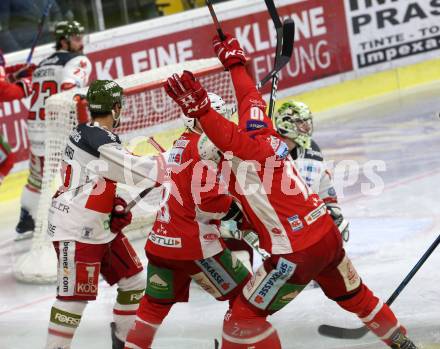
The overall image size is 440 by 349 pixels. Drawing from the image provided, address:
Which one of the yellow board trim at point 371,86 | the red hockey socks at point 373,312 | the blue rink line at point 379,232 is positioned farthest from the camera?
the yellow board trim at point 371,86

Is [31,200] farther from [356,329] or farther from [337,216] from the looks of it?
[356,329]

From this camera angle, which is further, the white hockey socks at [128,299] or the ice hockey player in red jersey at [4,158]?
the ice hockey player in red jersey at [4,158]

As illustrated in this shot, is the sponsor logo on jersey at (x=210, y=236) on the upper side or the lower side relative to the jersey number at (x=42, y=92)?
upper

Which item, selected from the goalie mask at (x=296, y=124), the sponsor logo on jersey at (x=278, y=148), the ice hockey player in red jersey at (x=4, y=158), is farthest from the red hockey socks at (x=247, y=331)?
the ice hockey player in red jersey at (x=4, y=158)

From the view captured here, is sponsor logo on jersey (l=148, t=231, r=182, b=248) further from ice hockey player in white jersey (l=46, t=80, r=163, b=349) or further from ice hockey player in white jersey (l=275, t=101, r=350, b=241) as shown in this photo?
ice hockey player in white jersey (l=275, t=101, r=350, b=241)

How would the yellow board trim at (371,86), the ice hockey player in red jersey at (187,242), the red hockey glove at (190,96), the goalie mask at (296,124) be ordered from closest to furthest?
1. the red hockey glove at (190,96)
2. the ice hockey player in red jersey at (187,242)
3. the goalie mask at (296,124)
4. the yellow board trim at (371,86)

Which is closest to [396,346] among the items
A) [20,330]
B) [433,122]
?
[20,330]

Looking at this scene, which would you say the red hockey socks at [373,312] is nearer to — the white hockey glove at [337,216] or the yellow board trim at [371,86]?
the white hockey glove at [337,216]

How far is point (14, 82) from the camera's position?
7.15 meters

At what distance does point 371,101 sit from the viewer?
31.1 ft

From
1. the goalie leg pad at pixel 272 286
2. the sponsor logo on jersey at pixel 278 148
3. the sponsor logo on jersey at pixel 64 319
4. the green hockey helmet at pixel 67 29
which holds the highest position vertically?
the sponsor logo on jersey at pixel 278 148

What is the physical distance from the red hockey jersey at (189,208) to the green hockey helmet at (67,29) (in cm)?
281

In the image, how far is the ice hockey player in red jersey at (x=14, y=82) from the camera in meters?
6.70

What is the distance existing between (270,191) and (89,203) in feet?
2.91
